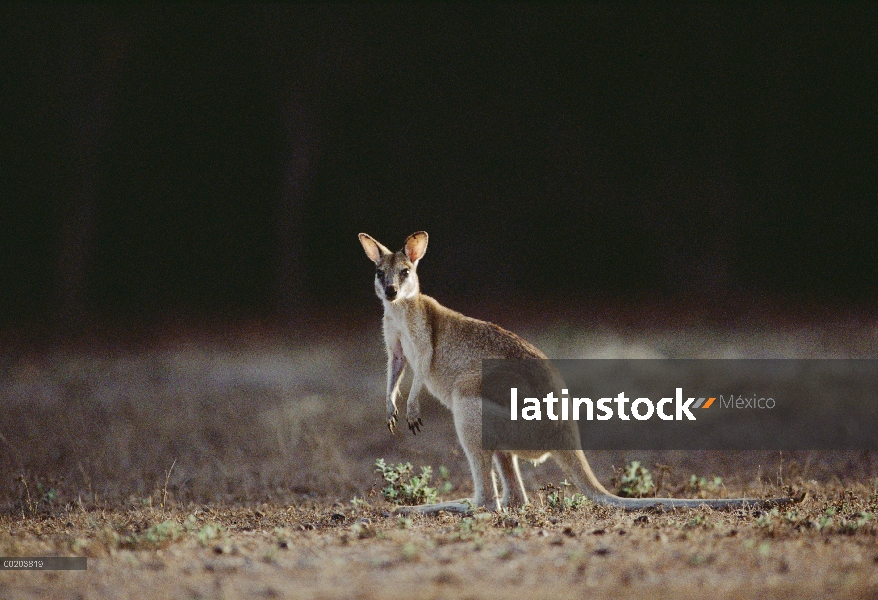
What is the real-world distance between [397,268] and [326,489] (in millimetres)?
2460

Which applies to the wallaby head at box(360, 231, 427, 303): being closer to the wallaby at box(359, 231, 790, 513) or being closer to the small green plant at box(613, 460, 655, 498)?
the wallaby at box(359, 231, 790, 513)

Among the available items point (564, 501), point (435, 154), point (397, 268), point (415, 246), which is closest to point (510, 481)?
point (564, 501)

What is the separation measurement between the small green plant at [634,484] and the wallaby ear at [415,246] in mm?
2496

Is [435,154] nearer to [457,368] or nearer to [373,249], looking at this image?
[373,249]

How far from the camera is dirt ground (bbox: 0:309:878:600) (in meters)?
4.79

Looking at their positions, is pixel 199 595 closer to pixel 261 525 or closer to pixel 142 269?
pixel 261 525

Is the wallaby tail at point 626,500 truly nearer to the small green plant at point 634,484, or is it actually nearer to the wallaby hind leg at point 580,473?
the wallaby hind leg at point 580,473

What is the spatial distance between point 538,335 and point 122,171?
921 centimetres

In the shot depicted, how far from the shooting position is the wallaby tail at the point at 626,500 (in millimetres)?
6574

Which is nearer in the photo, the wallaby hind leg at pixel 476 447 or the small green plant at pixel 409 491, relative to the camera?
the wallaby hind leg at pixel 476 447

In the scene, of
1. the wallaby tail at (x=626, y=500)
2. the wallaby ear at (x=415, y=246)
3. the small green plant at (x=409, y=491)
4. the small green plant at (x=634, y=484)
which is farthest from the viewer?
the small green plant at (x=634, y=484)

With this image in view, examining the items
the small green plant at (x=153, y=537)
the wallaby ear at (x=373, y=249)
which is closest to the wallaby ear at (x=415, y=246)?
the wallaby ear at (x=373, y=249)

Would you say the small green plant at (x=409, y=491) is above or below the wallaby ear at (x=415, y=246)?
below

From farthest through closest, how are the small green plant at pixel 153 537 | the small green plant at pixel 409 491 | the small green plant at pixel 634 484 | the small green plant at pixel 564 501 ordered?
the small green plant at pixel 634 484 → the small green plant at pixel 409 491 → the small green plant at pixel 564 501 → the small green plant at pixel 153 537
